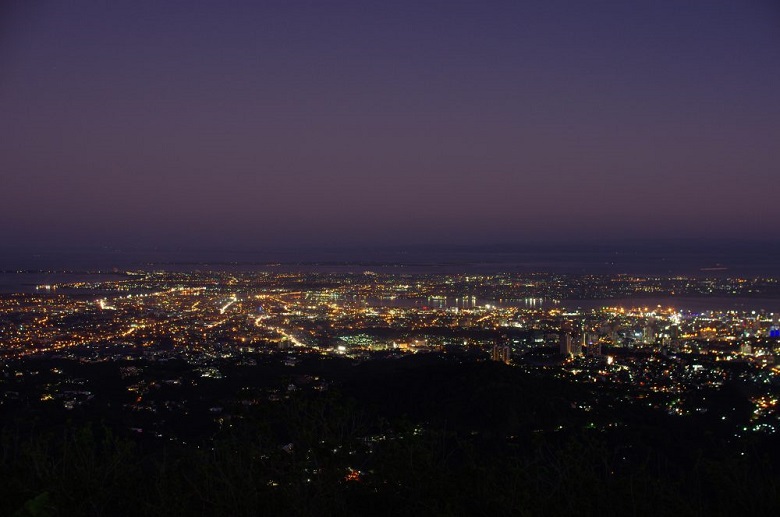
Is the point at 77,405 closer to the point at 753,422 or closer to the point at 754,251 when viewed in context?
the point at 753,422

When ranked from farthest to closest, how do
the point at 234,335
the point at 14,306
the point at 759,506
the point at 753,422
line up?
the point at 14,306, the point at 234,335, the point at 753,422, the point at 759,506

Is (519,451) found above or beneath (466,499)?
beneath

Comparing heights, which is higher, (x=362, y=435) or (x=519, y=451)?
(x=362, y=435)

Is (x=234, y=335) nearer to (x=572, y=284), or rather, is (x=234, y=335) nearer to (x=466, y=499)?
(x=466, y=499)

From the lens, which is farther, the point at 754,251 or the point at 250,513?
the point at 754,251

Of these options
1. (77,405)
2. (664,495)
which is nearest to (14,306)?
→ (77,405)

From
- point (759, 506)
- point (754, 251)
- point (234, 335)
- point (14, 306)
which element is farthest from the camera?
point (754, 251)

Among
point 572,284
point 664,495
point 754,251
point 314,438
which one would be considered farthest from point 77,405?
point 754,251

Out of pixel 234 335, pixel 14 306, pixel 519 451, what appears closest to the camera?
pixel 519 451

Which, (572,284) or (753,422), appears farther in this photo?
(572,284)
